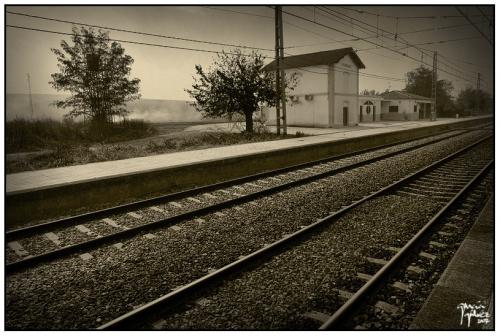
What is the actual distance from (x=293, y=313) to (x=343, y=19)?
1119 centimetres

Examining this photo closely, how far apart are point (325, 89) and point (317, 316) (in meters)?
31.7

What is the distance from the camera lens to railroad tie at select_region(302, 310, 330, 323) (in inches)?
138

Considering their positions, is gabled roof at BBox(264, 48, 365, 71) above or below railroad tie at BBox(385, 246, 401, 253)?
above

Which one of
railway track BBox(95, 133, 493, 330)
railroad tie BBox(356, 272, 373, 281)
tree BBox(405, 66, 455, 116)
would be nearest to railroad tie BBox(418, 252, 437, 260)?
railway track BBox(95, 133, 493, 330)

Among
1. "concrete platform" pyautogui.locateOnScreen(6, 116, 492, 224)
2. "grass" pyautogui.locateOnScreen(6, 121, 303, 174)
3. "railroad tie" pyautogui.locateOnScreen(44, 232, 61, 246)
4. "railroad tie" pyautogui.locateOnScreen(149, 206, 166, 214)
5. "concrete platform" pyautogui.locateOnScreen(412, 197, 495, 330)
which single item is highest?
"grass" pyautogui.locateOnScreen(6, 121, 303, 174)

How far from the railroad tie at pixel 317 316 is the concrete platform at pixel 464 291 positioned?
837mm

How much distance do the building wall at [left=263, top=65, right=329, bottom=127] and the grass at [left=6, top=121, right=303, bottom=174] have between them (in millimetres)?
12214

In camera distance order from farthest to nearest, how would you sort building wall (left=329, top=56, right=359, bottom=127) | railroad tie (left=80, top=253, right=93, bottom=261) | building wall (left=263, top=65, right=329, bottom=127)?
building wall (left=263, top=65, right=329, bottom=127) → building wall (left=329, top=56, right=359, bottom=127) → railroad tie (left=80, top=253, right=93, bottom=261)

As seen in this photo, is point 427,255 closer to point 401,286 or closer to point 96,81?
point 401,286

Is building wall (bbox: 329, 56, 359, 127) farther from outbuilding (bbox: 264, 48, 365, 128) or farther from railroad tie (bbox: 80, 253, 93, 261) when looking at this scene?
railroad tie (bbox: 80, 253, 93, 261)

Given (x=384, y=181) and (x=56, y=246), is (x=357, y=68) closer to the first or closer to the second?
(x=384, y=181)

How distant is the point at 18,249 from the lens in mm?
5488

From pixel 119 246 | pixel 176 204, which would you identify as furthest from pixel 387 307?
pixel 176 204

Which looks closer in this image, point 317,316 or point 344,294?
point 317,316
